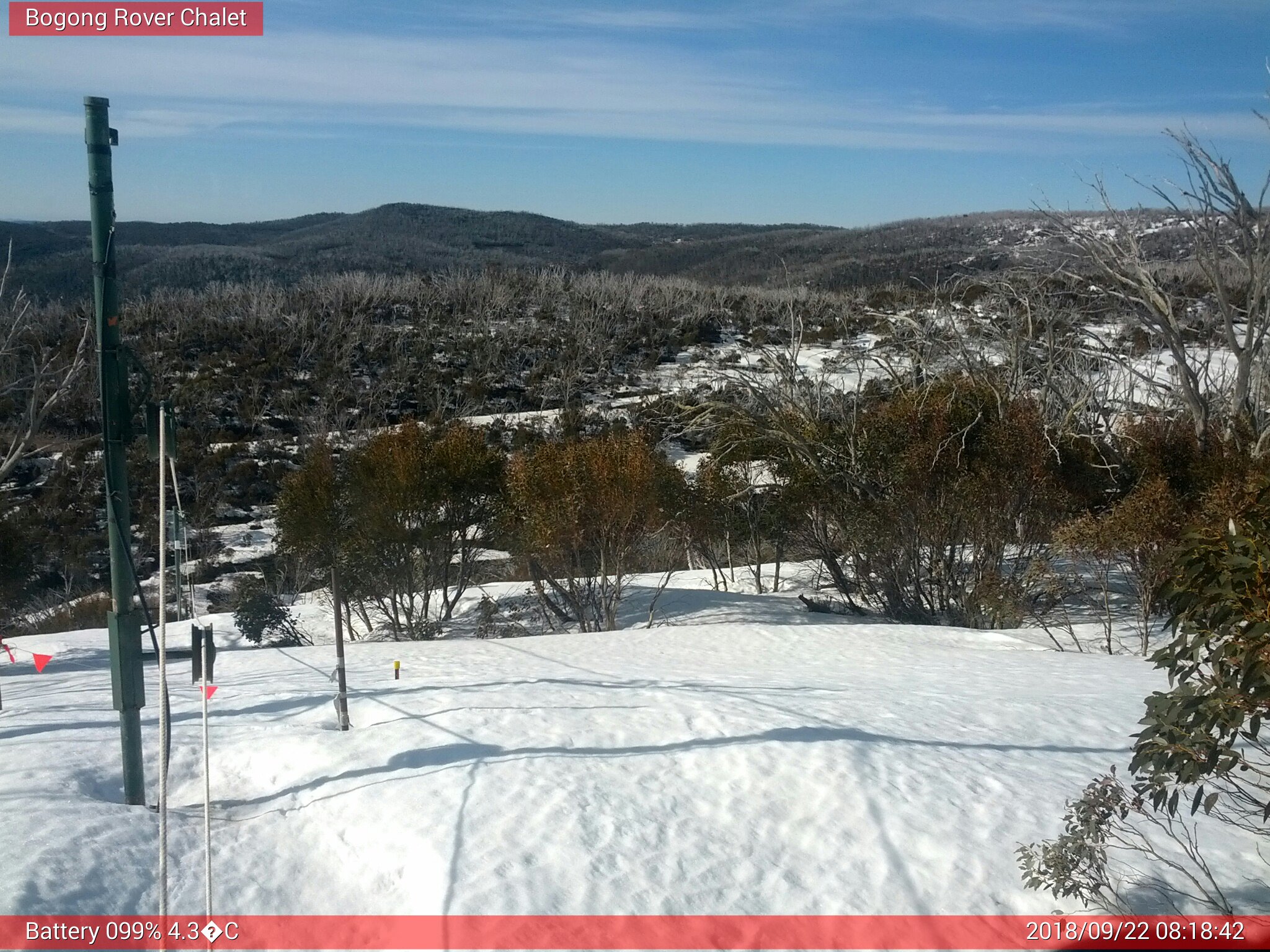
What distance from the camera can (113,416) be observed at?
4.97 meters

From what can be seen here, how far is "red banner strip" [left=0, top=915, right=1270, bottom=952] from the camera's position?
4422 mm

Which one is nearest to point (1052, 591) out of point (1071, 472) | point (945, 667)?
point (1071, 472)

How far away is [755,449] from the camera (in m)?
19.7

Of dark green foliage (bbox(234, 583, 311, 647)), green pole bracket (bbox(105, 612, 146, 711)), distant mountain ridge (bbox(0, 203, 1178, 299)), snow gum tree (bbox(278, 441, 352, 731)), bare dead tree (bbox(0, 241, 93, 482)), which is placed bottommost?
dark green foliage (bbox(234, 583, 311, 647))

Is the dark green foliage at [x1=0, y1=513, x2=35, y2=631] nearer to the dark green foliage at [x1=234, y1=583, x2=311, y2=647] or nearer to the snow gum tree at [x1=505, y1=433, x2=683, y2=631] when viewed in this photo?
the dark green foliage at [x1=234, y1=583, x2=311, y2=647]

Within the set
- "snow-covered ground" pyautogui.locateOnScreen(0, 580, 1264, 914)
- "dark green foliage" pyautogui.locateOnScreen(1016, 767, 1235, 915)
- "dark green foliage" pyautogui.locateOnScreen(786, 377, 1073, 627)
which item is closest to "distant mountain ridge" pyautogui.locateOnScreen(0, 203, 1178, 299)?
"dark green foliage" pyautogui.locateOnScreen(786, 377, 1073, 627)

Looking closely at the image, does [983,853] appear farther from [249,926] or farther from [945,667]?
[945,667]

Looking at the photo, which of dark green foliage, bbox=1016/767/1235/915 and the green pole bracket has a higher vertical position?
the green pole bracket

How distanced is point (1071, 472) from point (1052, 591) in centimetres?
239

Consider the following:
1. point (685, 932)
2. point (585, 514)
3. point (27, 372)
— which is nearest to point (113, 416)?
point (685, 932)

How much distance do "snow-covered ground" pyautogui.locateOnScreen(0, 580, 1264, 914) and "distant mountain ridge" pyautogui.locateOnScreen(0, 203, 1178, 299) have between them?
38355mm

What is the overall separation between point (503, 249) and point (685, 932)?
375ft

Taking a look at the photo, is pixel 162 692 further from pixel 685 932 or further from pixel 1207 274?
pixel 1207 274

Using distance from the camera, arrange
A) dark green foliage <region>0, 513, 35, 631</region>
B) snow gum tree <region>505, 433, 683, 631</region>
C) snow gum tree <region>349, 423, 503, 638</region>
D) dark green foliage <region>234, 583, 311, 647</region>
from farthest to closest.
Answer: dark green foliage <region>0, 513, 35, 631</region>
snow gum tree <region>349, 423, 503, 638</region>
dark green foliage <region>234, 583, 311, 647</region>
snow gum tree <region>505, 433, 683, 631</region>
